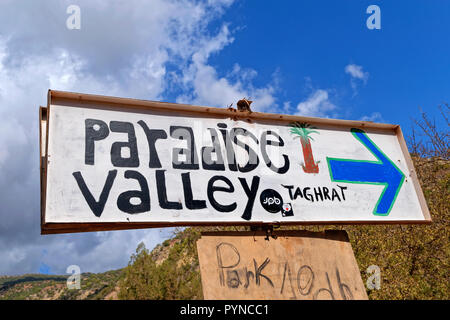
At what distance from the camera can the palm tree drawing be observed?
353cm

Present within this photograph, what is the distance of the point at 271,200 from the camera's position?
126 inches

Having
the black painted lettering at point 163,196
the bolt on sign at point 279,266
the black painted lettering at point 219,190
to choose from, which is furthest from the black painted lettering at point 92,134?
the bolt on sign at point 279,266

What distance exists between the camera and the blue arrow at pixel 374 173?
3.59 meters

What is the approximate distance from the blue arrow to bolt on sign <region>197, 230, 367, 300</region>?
24.2 inches

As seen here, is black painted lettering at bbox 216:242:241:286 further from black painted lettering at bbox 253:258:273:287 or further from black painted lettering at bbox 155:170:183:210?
black painted lettering at bbox 155:170:183:210

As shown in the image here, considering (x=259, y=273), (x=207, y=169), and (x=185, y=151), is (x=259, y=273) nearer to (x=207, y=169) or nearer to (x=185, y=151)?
(x=207, y=169)

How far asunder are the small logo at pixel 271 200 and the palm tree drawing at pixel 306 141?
483 millimetres

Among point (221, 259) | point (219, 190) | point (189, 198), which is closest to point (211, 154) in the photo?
point (219, 190)

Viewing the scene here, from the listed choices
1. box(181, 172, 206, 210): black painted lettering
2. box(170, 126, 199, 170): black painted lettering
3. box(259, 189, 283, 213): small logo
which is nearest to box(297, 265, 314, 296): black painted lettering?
box(259, 189, 283, 213): small logo

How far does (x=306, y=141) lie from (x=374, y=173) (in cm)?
85

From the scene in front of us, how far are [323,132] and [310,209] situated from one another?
97 cm

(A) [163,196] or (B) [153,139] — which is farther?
(B) [153,139]

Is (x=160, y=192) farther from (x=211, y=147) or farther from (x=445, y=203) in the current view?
(x=445, y=203)

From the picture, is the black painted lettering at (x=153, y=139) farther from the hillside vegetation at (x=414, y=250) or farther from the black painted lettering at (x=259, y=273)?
the hillside vegetation at (x=414, y=250)
